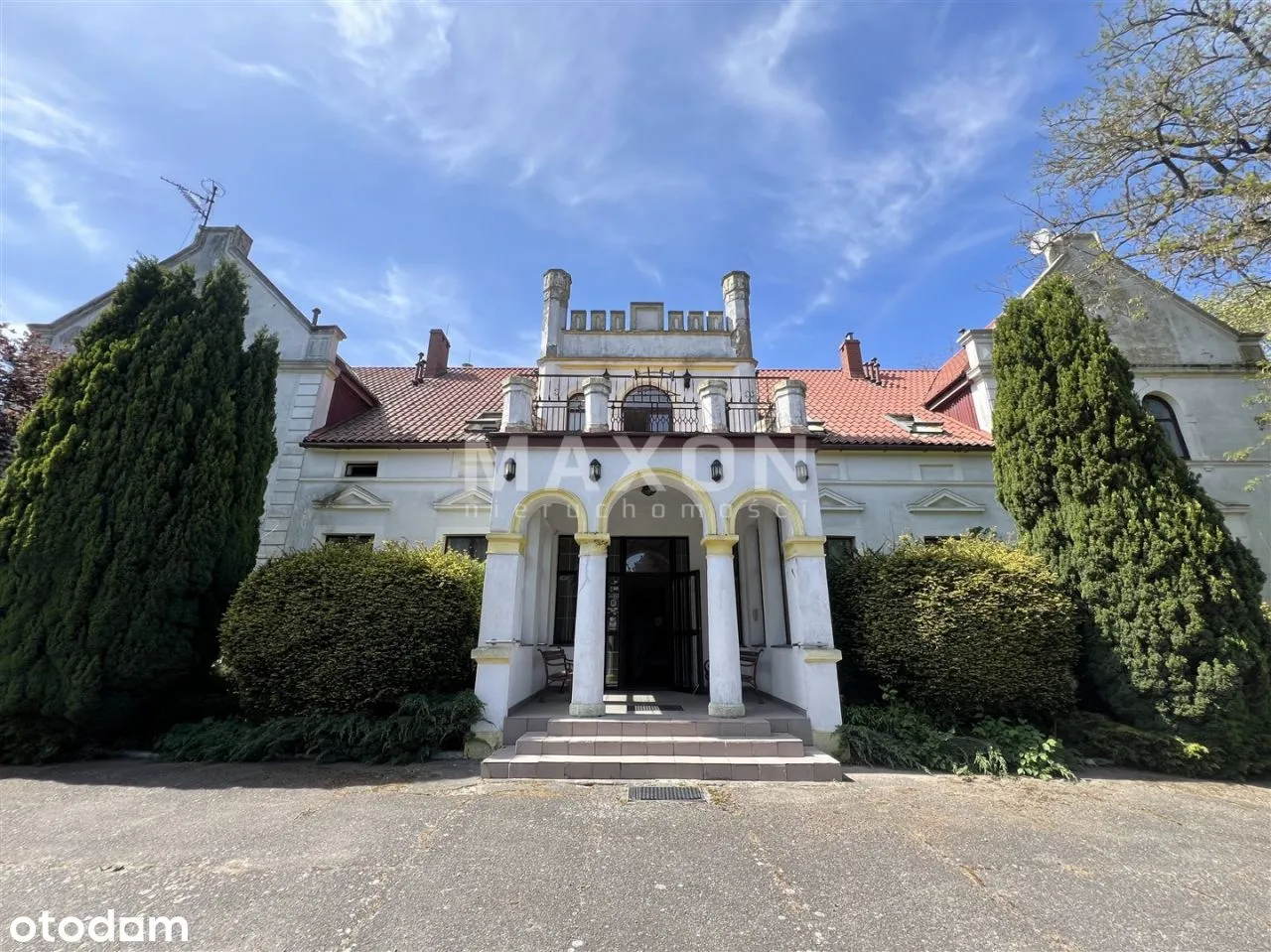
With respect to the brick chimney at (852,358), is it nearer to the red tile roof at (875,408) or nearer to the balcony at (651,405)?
the red tile roof at (875,408)

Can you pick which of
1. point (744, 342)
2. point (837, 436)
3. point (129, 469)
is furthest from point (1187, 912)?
point (129, 469)

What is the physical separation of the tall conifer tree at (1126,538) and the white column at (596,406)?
24.9 ft

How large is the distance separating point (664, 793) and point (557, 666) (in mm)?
4900

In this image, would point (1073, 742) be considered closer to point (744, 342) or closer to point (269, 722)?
point (744, 342)

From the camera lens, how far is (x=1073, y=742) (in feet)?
25.6

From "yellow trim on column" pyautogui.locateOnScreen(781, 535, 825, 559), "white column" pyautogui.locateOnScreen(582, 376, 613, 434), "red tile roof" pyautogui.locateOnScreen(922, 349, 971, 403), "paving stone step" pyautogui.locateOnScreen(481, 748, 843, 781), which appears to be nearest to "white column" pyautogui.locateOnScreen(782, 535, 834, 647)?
"yellow trim on column" pyautogui.locateOnScreen(781, 535, 825, 559)

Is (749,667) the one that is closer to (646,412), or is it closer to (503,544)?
(503,544)

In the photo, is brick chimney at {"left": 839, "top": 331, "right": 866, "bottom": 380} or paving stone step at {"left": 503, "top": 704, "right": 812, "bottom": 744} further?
brick chimney at {"left": 839, "top": 331, "right": 866, "bottom": 380}

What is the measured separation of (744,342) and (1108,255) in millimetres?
7113

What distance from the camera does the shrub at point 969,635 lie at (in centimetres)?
777

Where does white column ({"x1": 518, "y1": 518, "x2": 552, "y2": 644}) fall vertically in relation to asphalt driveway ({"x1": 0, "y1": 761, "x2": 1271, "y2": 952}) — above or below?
above

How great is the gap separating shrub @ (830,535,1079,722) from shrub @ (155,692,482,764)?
253 inches

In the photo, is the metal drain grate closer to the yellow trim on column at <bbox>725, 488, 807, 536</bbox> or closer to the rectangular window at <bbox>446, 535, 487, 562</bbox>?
the yellow trim on column at <bbox>725, 488, 807, 536</bbox>

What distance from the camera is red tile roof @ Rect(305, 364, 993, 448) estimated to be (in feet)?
43.7
